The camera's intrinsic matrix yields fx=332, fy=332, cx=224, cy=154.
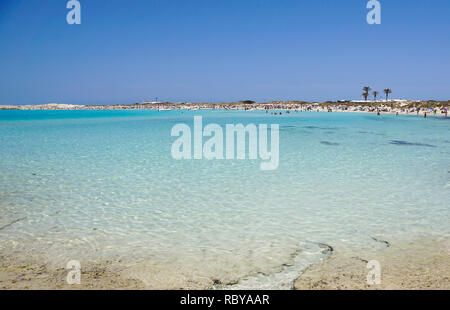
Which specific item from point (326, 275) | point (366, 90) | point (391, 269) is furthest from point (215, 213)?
point (366, 90)

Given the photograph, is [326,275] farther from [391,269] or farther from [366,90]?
[366,90]

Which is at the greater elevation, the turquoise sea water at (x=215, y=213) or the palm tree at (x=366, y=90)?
the palm tree at (x=366, y=90)

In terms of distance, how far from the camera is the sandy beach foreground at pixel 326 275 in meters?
4.36

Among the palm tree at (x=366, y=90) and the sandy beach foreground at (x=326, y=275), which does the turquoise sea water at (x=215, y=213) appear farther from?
the palm tree at (x=366, y=90)

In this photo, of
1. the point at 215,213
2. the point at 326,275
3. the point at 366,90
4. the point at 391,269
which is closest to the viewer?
the point at 326,275

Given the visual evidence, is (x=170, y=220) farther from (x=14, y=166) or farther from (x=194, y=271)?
(x=14, y=166)

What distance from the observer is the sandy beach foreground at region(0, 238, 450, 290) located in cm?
436

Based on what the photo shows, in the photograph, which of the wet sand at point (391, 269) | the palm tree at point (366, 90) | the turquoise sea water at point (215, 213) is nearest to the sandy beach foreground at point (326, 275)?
the wet sand at point (391, 269)

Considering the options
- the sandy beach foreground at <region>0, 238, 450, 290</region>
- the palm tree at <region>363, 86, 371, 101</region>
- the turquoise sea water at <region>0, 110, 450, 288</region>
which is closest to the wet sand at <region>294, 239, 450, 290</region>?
the sandy beach foreground at <region>0, 238, 450, 290</region>

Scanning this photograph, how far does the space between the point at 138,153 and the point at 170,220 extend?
10.4m

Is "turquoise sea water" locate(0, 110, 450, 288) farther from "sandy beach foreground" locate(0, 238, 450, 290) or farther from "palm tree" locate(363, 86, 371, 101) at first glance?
"palm tree" locate(363, 86, 371, 101)

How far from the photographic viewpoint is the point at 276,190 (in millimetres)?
9445

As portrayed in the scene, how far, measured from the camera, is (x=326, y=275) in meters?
4.62

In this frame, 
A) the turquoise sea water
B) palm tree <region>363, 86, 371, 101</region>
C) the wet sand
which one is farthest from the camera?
palm tree <region>363, 86, 371, 101</region>
